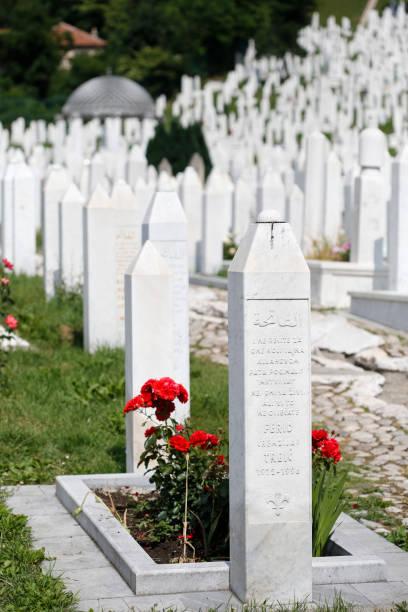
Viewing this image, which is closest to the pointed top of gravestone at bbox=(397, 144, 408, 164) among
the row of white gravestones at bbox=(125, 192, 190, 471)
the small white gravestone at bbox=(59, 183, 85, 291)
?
the small white gravestone at bbox=(59, 183, 85, 291)

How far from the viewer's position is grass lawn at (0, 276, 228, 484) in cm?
645

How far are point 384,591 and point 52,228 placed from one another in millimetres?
8956

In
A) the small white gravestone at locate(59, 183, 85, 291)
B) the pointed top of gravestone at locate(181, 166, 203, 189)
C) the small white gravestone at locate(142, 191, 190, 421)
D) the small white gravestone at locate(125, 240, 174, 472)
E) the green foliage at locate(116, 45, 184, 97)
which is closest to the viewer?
the small white gravestone at locate(125, 240, 174, 472)

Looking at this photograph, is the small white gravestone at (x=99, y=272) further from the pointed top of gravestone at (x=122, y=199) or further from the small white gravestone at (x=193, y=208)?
the small white gravestone at (x=193, y=208)

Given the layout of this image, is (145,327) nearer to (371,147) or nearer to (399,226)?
(399,226)

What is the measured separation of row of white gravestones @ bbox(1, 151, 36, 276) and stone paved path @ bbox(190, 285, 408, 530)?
275cm

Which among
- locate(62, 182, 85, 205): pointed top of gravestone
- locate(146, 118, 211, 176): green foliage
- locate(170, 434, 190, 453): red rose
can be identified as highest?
locate(146, 118, 211, 176): green foliage

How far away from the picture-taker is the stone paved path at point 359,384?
21.8 ft

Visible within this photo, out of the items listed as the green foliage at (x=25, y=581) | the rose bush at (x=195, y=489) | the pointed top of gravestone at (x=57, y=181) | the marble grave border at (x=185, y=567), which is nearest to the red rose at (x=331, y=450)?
the marble grave border at (x=185, y=567)

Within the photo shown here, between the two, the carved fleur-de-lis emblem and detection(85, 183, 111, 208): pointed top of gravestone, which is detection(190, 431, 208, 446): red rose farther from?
detection(85, 183, 111, 208): pointed top of gravestone

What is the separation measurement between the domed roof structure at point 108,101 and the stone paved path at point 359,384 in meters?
32.9

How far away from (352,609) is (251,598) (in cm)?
42

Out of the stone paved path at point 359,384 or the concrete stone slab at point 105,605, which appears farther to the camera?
the stone paved path at point 359,384

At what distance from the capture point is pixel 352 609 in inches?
152
